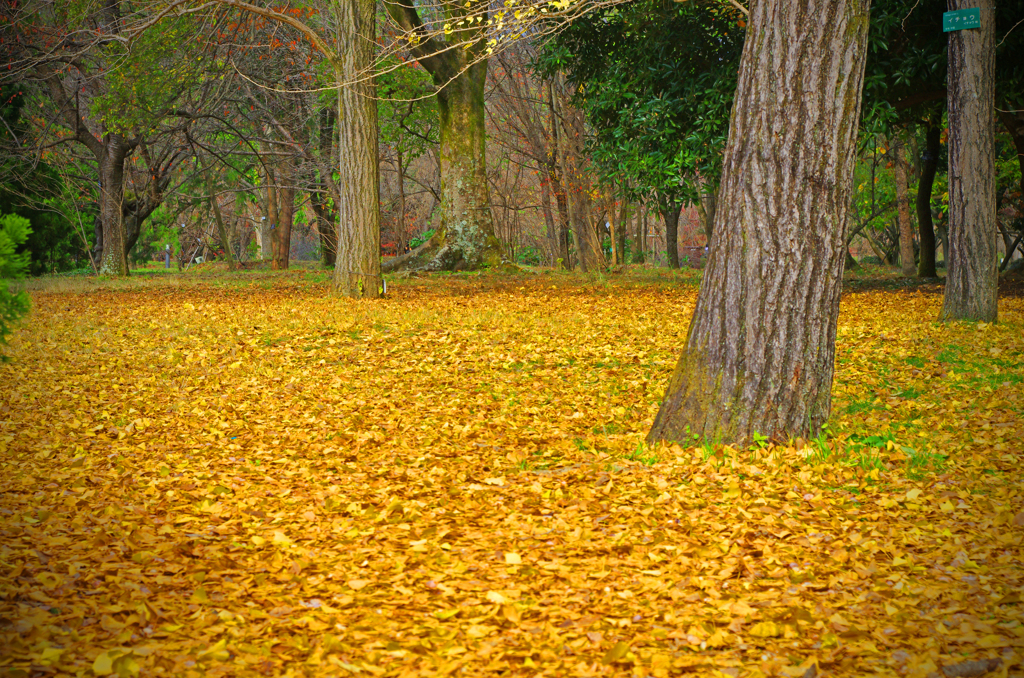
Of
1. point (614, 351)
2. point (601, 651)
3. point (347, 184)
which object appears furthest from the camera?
point (347, 184)

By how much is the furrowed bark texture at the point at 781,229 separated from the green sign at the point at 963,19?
4858 mm

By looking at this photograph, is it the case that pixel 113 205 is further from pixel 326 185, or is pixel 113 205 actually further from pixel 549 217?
pixel 549 217

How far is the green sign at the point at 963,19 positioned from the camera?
843cm

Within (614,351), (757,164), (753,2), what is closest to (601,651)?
(757,164)

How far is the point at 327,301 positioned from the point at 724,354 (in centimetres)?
771

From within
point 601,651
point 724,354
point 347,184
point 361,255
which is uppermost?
point 347,184

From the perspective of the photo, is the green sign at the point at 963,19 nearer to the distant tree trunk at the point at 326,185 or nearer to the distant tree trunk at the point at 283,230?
the distant tree trunk at the point at 326,185

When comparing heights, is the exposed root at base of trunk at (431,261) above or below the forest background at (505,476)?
above

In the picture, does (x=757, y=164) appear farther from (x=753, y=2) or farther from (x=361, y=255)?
(x=361, y=255)

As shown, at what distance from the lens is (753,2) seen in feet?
15.9

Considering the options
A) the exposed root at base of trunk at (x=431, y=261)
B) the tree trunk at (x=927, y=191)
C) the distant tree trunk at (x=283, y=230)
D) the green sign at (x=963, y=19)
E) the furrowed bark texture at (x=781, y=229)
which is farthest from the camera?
the distant tree trunk at (x=283, y=230)

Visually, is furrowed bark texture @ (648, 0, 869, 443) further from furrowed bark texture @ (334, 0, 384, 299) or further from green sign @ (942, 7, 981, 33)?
furrowed bark texture @ (334, 0, 384, 299)

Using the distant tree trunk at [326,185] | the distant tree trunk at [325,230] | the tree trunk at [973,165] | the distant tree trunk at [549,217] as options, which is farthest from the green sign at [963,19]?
the distant tree trunk at [325,230]

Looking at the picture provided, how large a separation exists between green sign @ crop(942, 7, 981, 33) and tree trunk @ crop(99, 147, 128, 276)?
18340 mm
